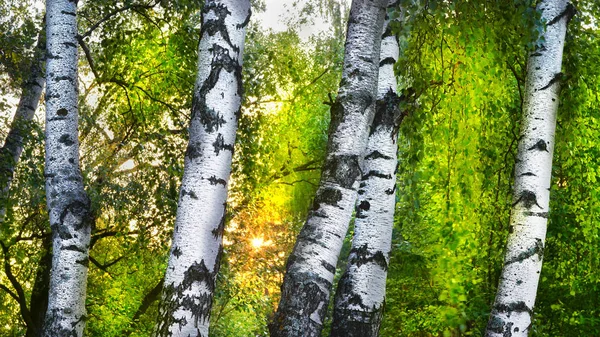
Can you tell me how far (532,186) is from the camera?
571cm

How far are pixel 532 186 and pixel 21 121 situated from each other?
19.5ft

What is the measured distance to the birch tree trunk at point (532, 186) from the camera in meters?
5.57

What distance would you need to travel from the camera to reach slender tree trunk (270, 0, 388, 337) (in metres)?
4.04

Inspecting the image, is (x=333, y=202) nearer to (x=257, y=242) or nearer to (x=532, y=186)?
(x=532, y=186)

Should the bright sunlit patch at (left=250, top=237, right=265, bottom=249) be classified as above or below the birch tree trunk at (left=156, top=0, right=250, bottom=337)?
above

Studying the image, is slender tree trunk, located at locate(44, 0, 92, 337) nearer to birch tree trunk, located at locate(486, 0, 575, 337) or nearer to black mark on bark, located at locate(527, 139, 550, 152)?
birch tree trunk, located at locate(486, 0, 575, 337)

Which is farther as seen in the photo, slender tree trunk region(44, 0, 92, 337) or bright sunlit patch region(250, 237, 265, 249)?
bright sunlit patch region(250, 237, 265, 249)

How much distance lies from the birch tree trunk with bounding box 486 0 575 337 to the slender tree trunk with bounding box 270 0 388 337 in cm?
200

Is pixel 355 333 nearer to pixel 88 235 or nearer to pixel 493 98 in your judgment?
pixel 88 235

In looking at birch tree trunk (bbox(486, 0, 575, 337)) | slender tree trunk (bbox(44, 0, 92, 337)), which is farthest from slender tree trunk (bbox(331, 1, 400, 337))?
slender tree trunk (bbox(44, 0, 92, 337))

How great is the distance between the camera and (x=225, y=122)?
13.5 feet

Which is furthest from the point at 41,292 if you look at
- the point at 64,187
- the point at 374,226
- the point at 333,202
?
the point at 333,202

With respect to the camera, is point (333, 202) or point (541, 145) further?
point (541, 145)

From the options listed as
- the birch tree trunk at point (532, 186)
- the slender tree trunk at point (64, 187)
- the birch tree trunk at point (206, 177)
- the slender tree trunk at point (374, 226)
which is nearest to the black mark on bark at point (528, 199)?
the birch tree trunk at point (532, 186)
